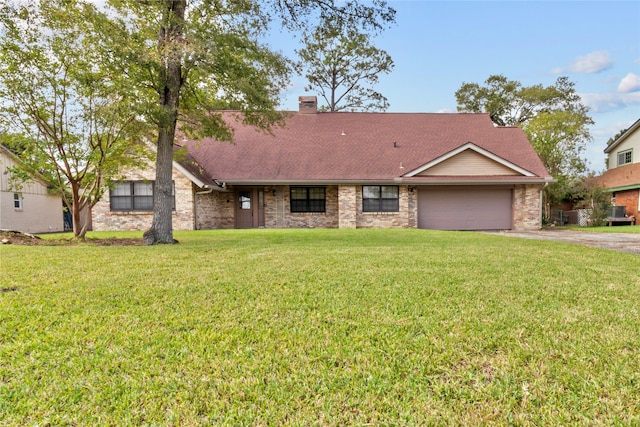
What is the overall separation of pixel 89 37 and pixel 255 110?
3954 millimetres

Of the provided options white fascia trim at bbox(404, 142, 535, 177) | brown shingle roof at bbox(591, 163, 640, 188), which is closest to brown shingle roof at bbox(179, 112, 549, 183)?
white fascia trim at bbox(404, 142, 535, 177)

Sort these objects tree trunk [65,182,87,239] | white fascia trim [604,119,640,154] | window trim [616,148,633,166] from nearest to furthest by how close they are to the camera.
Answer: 1. tree trunk [65,182,87,239]
2. white fascia trim [604,119,640,154]
3. window trim [616,148,633,166]

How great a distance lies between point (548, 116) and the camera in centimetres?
2330

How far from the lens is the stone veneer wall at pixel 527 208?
16.3m

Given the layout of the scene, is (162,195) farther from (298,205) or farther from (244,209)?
(298,205)

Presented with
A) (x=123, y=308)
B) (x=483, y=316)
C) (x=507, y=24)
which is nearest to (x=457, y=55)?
(x=507, y=24)

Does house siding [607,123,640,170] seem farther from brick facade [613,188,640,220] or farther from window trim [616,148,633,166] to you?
brick facade [613,188,640,220]

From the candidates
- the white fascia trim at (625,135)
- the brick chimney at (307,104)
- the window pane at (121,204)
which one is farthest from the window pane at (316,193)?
the white fascia trim at (625,135)

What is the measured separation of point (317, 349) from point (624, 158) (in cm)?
3224

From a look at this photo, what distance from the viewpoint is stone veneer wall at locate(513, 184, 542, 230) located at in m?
16.3

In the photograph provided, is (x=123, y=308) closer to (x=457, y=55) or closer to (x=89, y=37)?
(x=89, y=37)

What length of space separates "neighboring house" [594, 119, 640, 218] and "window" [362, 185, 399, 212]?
16.0 meters

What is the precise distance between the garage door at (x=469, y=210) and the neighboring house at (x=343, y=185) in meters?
0.05

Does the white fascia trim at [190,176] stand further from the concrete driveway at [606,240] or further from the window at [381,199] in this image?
the concrete driveway at [606,240]
